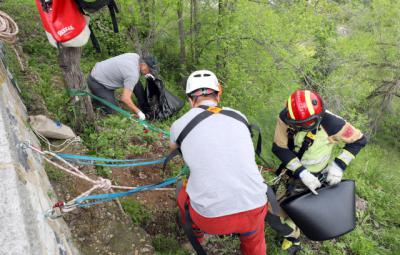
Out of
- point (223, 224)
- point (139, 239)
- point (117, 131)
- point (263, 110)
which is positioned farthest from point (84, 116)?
point (263, 110)

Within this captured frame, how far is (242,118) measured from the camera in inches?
99.9

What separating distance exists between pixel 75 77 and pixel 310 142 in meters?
2.75

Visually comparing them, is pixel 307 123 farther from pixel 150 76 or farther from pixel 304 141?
pixel 150 76

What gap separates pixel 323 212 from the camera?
10.3ft

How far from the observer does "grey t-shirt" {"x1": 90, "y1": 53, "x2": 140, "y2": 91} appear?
4.42 metres

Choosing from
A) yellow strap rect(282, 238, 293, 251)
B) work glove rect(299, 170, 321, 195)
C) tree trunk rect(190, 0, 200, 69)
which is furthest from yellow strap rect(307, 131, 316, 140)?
tree trunk rect(190, 0, 200, 69)

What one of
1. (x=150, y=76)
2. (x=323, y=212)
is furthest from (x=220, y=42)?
(x=323, y=212)

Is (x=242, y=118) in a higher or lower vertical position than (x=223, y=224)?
higher

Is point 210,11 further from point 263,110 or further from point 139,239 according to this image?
point 139,239

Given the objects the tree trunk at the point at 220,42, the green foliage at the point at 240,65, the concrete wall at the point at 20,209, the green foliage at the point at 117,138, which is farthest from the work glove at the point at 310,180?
the tree trunk at the point at 220,42

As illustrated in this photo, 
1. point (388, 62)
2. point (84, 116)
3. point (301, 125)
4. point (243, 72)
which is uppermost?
point (301, 125)

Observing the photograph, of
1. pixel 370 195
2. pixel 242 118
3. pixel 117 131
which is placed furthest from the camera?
pixel 370 195

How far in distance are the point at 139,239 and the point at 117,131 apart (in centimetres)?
181

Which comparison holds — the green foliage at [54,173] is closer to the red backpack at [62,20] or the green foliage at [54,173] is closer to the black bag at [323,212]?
the red backpack at [62,20]
